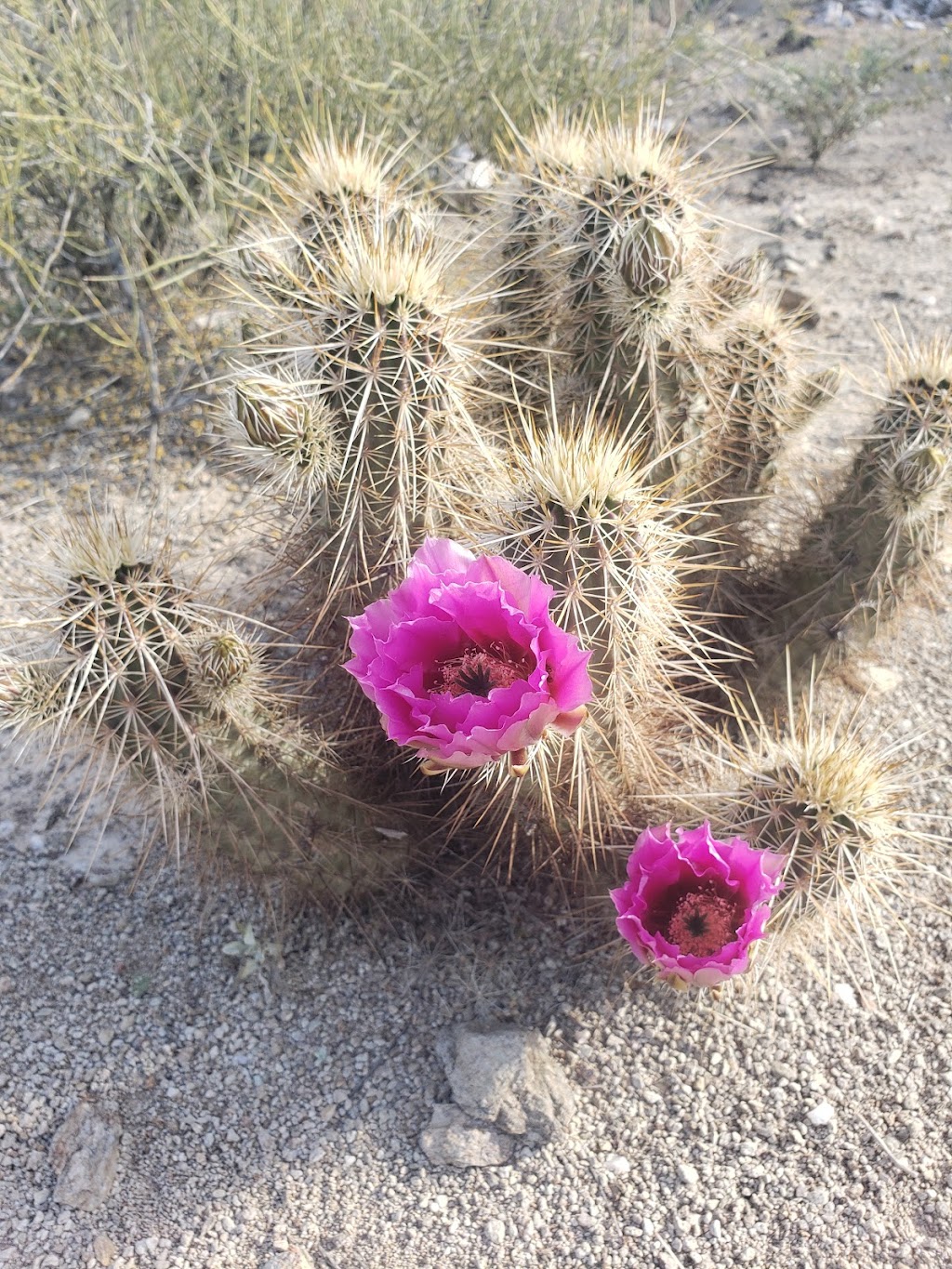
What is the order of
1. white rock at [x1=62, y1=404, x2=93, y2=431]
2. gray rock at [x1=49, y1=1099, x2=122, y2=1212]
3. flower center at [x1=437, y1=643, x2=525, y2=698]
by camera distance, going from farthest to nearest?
white rock at [x1=62, y1=404, x2=93, y2=431] → gray rock at [x1=49, y1=1099, x2=122, y2=1212] → flower center at [x1=437, y1=643, x2=525, y2=698]

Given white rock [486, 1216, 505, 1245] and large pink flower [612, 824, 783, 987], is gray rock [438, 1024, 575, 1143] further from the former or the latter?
large pink flower [612, 824, 783, 987]


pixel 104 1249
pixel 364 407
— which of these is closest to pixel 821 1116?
pixel 104 1249

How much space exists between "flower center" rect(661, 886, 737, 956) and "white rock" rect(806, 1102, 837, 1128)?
514mm

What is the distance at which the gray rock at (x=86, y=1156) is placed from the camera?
1881 mm

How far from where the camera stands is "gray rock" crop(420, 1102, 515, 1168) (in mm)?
1936

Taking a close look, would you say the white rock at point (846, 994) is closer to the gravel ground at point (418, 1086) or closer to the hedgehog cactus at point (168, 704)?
the gravel ground at point (418, 1086)

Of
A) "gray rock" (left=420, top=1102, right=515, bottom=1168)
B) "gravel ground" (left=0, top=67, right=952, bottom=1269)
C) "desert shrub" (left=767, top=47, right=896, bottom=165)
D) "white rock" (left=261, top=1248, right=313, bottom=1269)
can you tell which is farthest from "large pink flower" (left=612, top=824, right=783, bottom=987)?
"desert shrub" (left=767, top=47, right=896, bottom=165)

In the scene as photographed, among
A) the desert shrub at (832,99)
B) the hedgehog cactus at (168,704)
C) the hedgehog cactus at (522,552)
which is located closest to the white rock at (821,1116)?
the hedgehog cactus at (522,552)

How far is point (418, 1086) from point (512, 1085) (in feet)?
0.65

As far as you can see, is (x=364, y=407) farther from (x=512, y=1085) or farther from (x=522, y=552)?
(x=512, y=1085)

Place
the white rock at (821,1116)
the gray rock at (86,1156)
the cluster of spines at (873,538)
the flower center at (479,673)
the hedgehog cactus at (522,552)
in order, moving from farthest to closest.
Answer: the cluster of spines at (873,538), the white rock at (821,1116), the gray rock at (86,1156), the hedgehog cactus at (522,552), the flower center at (479,673)

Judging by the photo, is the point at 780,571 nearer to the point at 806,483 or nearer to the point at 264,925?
the point at 806,483

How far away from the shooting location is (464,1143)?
1.94 m

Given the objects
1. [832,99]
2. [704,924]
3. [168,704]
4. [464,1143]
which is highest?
[832,99]
